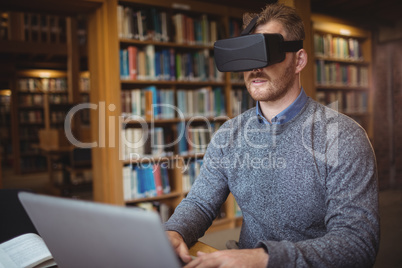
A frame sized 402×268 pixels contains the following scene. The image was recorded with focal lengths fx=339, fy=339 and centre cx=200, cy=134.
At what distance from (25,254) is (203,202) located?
0.58 metres

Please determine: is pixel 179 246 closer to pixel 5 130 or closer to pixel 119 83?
pixel 119 83

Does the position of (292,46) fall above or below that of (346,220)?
above

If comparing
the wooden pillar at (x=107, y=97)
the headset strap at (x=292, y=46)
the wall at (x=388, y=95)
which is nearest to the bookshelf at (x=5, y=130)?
the wooden pillar at (x=107, y=97)

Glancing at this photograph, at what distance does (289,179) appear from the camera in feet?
3.74

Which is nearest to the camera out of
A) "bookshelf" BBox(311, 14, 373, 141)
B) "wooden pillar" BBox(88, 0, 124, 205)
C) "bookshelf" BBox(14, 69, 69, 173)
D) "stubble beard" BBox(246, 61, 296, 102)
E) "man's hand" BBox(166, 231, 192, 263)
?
"man's hand" BBox(166, 231, 192, 263)

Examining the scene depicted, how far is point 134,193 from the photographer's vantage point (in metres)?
3.28

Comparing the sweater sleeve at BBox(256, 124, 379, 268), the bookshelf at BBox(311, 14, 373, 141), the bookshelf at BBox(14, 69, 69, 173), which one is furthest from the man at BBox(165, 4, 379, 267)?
the bookshelf at BBox(14, 69, 69, 173)

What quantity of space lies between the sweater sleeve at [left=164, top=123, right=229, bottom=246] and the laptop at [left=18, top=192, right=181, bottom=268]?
434 millimetres

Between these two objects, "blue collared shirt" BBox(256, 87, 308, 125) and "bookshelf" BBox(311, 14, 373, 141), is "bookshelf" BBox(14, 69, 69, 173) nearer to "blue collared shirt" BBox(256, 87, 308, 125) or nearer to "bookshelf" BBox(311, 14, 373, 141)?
"bookshelf" BBox(311, 14, 373, 141)

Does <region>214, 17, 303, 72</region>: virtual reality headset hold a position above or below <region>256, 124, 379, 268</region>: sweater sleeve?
above

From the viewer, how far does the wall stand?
16.7 ft

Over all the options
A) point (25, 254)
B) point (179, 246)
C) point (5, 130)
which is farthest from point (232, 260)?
point (5, 130)

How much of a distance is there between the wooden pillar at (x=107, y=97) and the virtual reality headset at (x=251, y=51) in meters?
2.11

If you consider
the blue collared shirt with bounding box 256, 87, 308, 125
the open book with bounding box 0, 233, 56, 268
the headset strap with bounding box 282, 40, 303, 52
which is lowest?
the open book with bounding box 0, 233, 56, 268
